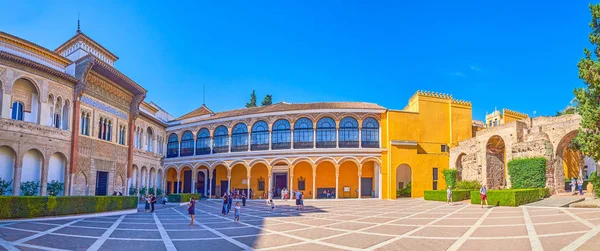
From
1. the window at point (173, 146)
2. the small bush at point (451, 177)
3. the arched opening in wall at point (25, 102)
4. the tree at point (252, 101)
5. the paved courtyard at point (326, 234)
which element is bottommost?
the paved courtyard at point (326, 234)

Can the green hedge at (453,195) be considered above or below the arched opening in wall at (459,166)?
below

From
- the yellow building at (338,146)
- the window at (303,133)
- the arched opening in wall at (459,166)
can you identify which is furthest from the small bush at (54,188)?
the arched opening in wall at (459,166)

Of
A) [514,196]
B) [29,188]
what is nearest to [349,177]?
[514,196]

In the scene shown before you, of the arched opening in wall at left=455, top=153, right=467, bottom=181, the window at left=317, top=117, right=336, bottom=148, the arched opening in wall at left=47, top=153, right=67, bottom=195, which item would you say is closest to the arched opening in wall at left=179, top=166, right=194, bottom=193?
the window at left=317, top=117, right=336, bottom=148

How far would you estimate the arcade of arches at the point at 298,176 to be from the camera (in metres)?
36.9

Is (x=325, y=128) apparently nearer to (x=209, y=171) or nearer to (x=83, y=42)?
(x=209, y=171)

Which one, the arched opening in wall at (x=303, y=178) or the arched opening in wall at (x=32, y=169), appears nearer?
the arched opening in wall at (x=32, y=169)

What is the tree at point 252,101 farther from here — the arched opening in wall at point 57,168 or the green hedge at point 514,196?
the green hedge at point 514,196

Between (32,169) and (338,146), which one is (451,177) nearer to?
(338,146)

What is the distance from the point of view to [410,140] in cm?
3628

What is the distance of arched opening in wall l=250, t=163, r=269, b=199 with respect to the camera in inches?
1592

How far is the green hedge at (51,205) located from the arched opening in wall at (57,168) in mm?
4097

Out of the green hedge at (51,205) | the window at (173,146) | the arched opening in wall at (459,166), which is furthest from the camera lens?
the window at (173,146)

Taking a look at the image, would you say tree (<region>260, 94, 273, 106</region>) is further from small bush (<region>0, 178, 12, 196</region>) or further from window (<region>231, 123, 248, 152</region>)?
small bush (<region>0, 178, 12, 196</region>)
